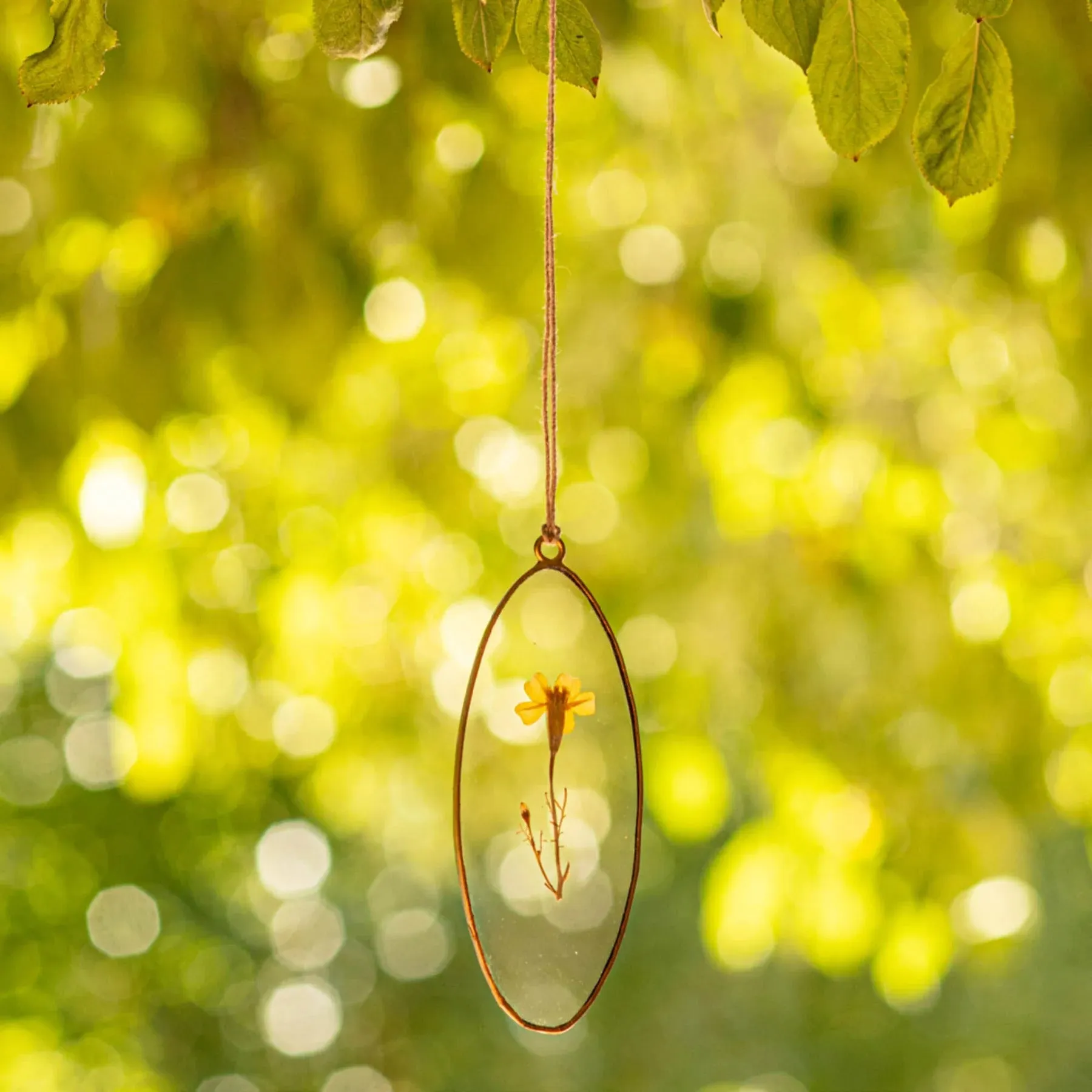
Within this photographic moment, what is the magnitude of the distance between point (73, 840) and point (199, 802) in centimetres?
53

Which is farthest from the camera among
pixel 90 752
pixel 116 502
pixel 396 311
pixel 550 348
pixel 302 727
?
pixel 90 752

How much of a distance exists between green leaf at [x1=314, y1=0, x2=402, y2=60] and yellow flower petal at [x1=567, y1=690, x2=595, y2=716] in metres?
0.31

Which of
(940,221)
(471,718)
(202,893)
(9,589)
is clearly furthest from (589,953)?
(202,893)

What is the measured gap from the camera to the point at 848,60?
0.42 m

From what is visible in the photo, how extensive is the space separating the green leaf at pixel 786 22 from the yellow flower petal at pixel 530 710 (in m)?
0.31

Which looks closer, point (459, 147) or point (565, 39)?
point (565, 39)

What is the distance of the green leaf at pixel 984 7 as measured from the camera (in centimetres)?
40

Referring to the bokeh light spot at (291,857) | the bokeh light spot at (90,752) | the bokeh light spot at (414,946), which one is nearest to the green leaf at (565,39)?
the bokeh light spot at (90,752)

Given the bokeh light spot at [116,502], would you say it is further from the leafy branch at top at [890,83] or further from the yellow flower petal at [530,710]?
the leafy branch at top at [890,83]

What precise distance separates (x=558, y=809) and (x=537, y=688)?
7cm

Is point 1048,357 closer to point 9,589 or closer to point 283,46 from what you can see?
point 283,46

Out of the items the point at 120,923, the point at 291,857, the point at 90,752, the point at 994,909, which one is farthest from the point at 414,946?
the point at 994,909

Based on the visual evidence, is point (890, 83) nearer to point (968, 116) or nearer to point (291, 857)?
point (968, 116)

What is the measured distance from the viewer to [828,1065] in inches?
192
